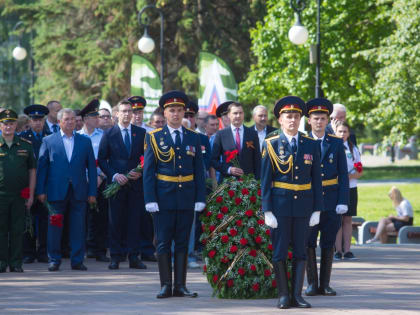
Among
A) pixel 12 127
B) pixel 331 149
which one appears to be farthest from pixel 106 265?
pixel 331 149

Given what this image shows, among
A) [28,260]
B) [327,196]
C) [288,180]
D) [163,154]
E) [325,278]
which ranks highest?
[163,154]

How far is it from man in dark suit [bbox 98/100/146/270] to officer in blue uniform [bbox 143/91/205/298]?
2516 mm

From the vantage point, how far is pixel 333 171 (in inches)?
373

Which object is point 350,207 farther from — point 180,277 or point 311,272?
point 180,277

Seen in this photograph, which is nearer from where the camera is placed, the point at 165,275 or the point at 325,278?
the point at 165,275

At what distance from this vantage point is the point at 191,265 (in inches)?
462

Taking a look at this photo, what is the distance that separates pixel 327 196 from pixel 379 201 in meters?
19.2

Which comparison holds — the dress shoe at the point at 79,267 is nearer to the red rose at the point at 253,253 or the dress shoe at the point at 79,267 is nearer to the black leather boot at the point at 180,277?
the black leather boot at the point at 180,277

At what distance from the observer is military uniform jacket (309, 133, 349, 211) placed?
30.6 feet

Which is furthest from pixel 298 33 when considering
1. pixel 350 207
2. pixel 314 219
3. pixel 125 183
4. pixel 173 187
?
pixel 314 219

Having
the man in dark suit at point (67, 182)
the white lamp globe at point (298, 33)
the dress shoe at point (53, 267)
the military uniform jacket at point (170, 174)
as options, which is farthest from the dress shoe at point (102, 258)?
the white lamp globe at point (298, 33)

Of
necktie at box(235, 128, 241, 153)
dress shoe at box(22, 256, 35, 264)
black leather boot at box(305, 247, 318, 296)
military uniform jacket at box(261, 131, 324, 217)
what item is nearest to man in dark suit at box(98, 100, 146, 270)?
necktie at box(235, 128, 241, 153)

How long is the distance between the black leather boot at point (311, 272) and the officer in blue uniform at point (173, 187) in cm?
124

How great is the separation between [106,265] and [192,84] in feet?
85.9
